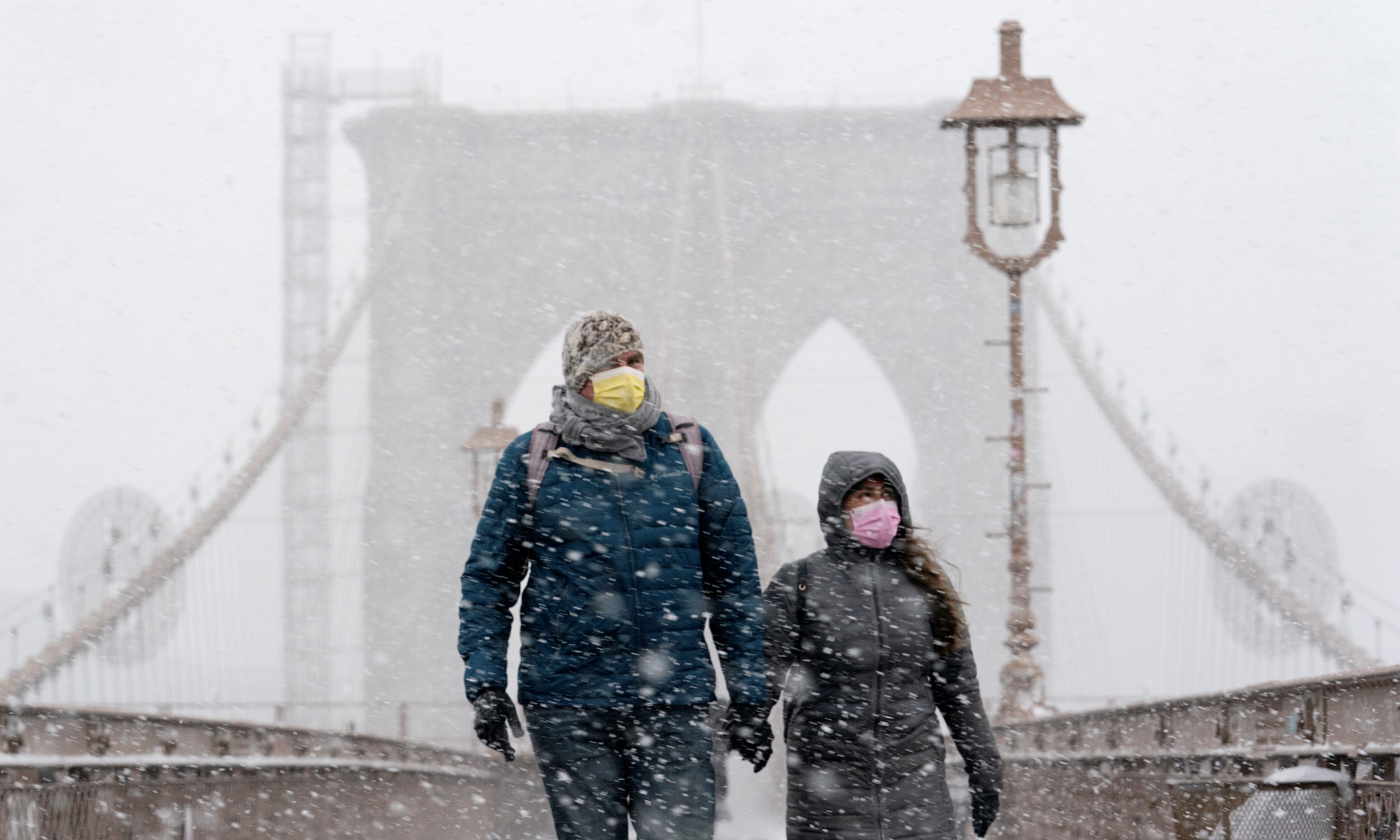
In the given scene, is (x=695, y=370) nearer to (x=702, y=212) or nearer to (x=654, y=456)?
(x=702, y=212)

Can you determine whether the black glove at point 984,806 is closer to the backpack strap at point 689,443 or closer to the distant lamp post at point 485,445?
the backpack strap at point 689,443

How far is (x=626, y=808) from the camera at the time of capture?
276 centimetres

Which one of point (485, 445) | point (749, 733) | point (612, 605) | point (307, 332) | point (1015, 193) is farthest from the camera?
point (307, 332)

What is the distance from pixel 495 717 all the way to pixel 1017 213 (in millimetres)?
6664

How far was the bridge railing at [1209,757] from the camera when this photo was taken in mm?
3199

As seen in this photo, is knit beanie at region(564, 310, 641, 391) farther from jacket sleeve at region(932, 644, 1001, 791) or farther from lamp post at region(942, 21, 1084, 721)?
lamp post at region(942, 21, 1084, 721)

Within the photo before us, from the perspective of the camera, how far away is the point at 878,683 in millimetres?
3064

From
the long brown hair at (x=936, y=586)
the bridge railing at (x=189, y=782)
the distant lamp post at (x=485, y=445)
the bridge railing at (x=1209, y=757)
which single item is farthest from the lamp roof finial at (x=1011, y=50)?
the long brown hair at (x=936, y=586)

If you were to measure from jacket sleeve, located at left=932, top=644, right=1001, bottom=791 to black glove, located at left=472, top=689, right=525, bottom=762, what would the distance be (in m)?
0.77

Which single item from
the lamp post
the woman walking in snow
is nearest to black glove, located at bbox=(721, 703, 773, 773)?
the woman walking in snow

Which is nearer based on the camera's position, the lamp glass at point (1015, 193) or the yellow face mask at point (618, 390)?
the yellow face mask at point (618, 390)

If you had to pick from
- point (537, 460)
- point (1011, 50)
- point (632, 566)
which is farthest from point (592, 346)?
point (1011, 50)

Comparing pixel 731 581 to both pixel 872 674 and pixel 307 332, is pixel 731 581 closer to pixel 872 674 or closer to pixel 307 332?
pixel 872 674

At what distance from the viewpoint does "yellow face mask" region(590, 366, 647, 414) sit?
8.95ft
